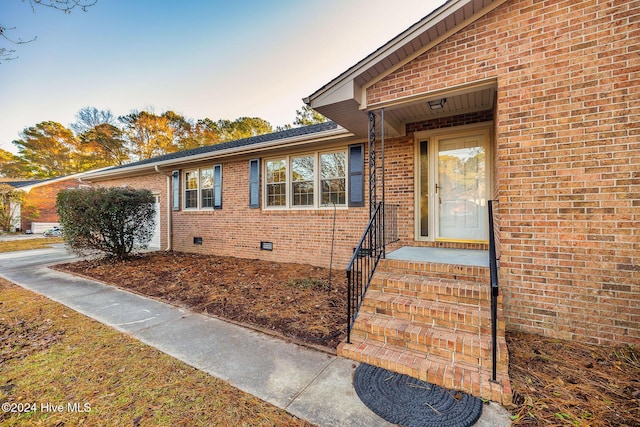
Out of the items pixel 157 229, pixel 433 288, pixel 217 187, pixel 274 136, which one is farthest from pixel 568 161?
pixel 157 229

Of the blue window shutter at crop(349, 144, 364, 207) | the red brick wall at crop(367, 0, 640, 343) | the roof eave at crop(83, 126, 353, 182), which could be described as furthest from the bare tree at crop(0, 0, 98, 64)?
the blue window shutter at crop(349, 144, 364, 207)

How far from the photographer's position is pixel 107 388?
7.31 feet

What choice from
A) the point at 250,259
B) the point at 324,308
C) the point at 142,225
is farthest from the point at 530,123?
the point at 142,225

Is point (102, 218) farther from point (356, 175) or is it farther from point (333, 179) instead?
point (356, 175)

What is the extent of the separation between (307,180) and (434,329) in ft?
16.1

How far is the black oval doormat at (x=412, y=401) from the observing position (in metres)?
1.86

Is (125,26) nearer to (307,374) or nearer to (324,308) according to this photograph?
(324,308)

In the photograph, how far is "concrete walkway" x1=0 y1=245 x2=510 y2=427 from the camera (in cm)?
196

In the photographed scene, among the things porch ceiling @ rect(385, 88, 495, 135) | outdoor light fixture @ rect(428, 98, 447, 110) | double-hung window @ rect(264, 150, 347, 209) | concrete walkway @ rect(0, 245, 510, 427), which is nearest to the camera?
concrete walkway @ rect(0, 245, 510, 427)

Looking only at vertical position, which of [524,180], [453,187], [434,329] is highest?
[453,187]

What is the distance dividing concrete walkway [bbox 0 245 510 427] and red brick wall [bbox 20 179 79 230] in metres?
19.6

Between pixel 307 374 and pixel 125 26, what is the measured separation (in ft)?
34.3

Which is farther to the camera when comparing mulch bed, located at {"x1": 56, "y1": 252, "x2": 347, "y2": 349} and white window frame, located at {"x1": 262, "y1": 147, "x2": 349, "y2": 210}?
white window frame, located at {"x1": 262, "y1": 147, "x2": 349, "y2": 210}

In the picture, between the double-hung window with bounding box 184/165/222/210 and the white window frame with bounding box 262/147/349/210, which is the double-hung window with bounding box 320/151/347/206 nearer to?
the white window frame with bounding box 262/147/349/210
